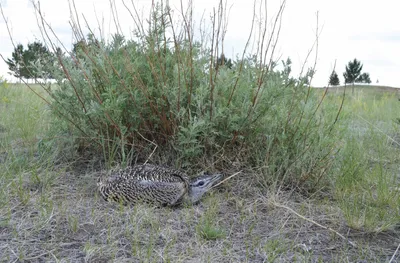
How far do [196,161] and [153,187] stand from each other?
93cm

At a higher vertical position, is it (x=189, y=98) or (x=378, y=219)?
(x=189, y=98)

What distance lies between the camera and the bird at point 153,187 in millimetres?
4438

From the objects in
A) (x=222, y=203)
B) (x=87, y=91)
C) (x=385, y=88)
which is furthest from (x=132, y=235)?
(x=385, y=88)

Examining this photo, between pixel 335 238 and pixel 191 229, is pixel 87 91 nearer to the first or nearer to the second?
pixel 191 229

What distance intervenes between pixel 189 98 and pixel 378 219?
2.23 m

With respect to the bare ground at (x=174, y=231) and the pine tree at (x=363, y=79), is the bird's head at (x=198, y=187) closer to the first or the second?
the bare ground at (x=174, y=231)

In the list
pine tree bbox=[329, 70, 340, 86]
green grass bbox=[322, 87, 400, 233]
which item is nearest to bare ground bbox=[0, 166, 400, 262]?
green grass bbox=[322, 87, 400, 233]

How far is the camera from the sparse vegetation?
3.97 metres

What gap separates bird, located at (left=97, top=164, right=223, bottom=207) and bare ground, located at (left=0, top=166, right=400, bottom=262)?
4.0 inches

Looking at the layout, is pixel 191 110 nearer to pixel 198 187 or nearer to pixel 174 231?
pixel 198 187

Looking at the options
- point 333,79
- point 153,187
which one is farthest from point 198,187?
point 333,79

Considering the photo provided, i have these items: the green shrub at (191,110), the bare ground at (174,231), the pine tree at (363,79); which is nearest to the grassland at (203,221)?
the bare ground at (174,231)

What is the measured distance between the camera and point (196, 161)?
17.2ft

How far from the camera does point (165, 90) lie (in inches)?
195
